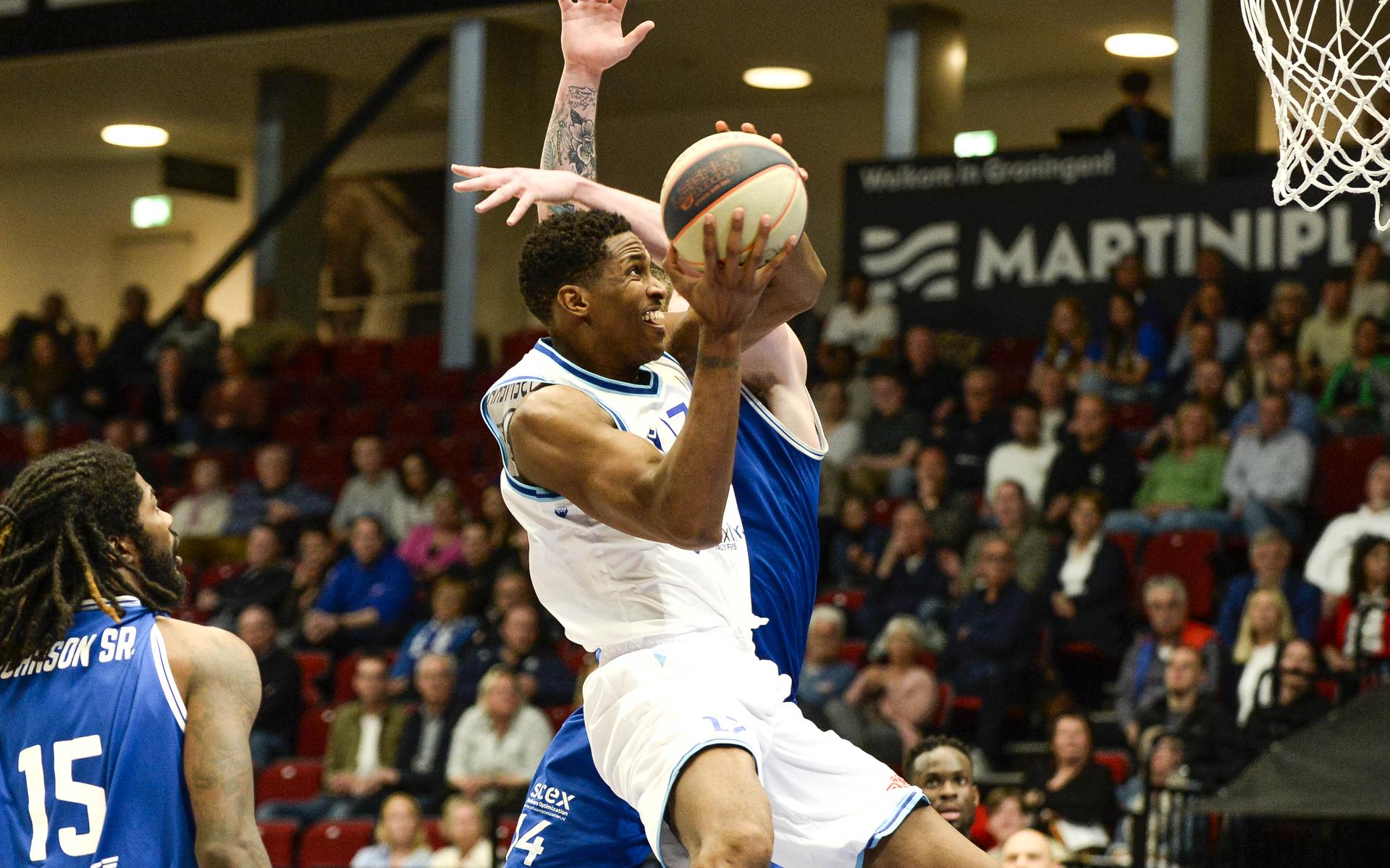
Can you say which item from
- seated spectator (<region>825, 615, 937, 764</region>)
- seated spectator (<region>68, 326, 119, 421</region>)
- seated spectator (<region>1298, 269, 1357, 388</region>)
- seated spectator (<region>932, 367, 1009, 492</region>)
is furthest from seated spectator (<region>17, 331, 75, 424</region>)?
seated spectator (<region>1298, 269, 1357, 388</region>)

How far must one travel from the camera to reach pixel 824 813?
416cm

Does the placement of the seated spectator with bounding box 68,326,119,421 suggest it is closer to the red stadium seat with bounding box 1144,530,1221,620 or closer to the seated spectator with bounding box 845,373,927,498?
the seated spectator with bounding box 845,373,927,498

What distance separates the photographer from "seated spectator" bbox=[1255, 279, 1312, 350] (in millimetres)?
12188

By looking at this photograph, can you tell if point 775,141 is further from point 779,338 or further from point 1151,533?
point 1151,533

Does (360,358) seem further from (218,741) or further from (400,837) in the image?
(218,741)

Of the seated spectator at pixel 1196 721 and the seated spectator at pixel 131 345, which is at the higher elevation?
the seated spectator at pixel 131 345

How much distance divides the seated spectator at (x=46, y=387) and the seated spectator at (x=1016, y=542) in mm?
9381

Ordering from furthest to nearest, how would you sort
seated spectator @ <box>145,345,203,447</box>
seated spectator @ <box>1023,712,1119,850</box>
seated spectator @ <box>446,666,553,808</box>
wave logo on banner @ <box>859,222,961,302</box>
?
seated spectator @ <box>145,345,203,447</box> < wave logo on banner @ <box>859,222,961,302</box> < seated spectator @ <box>446,666,553,808</box> < seated spectator @ <box>1023,712,1119,850</box>

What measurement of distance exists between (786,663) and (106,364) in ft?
47.9

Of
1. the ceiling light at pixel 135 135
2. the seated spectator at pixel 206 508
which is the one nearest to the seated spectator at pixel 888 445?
the seated spectator at pixel 206 508

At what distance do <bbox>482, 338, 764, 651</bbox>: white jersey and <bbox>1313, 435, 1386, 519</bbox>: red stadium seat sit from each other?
791cm

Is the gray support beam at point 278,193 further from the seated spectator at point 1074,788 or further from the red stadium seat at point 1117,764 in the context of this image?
the seated spectator at point 1074,788

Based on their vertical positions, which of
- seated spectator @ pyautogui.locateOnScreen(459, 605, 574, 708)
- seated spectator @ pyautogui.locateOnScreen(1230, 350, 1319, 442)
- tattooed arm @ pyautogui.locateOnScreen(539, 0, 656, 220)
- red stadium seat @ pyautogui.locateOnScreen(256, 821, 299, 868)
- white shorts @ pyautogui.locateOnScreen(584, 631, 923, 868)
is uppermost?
tattooed arm @ pyautogui.locateOnScreen(539, 0, 656, 220)

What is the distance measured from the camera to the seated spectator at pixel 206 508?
49.9 feet
